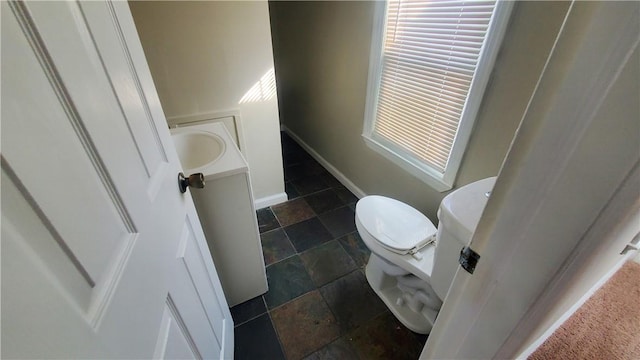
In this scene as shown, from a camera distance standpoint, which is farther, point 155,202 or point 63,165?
point 155,202

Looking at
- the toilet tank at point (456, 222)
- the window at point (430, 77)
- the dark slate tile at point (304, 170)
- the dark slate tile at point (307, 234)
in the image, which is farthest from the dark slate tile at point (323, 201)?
the toilet tank at point (456, 222)

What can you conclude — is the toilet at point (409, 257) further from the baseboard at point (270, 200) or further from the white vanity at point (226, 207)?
the baseboard at point (270, 200)

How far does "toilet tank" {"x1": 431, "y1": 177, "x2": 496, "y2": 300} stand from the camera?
0.76m

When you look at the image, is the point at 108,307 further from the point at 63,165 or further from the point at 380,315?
the point at 380,315

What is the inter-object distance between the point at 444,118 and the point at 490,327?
3.52 ft

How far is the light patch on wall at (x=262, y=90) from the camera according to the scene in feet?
5.49

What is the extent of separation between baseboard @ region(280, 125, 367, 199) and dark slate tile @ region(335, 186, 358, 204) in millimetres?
29

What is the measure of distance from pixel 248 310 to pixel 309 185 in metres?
1.27

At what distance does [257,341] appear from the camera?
125 centimetres

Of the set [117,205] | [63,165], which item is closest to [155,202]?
[117,205]

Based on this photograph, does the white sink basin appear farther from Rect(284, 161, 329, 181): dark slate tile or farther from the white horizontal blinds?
Rect(284, 161, 329, 181): dark slate tile

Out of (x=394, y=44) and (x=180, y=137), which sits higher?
(x=394, y=44)

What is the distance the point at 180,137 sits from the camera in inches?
51.0

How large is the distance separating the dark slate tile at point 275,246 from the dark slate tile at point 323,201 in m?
0.38
